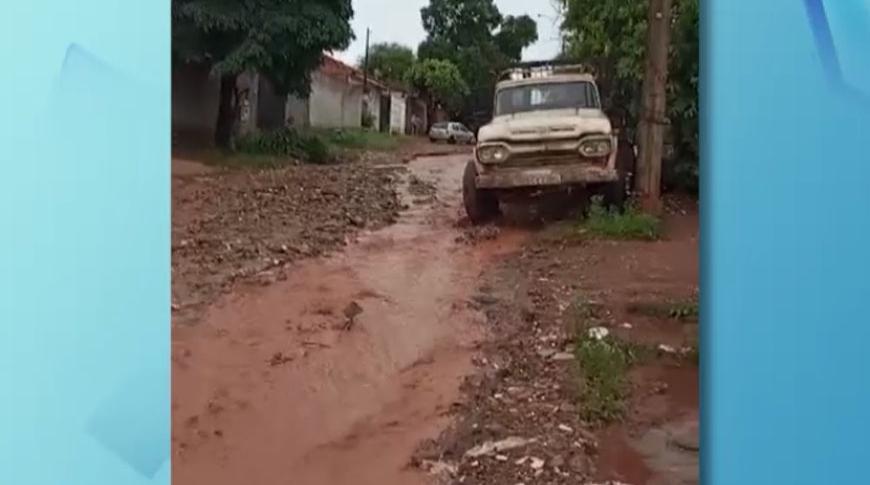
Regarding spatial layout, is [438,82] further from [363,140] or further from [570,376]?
[570,376]

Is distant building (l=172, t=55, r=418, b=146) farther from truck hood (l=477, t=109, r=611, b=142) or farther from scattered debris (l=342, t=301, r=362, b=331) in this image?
scattered debris (l=342, t=301, r=362, b=331)

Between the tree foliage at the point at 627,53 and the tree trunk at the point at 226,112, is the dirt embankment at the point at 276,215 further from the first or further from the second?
the tree foliage at the point at 627,53

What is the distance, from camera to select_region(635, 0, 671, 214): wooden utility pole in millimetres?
3387

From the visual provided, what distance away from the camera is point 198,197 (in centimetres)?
337

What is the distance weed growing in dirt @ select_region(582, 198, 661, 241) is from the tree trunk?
1.34 m

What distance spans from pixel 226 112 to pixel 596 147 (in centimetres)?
134

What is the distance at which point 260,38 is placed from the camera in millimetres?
3449

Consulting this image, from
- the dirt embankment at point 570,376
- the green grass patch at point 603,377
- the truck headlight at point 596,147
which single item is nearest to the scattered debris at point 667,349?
the dirt embankment at point 570,376

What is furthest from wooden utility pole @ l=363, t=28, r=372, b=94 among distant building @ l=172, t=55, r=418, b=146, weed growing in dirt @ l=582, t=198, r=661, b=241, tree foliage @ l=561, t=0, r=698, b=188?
weed growing in dirt @ l=582, t=198, r=661, b=241

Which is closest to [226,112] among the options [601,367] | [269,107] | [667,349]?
[269,107]

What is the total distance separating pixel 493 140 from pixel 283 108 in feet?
2.55
